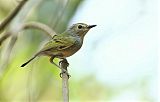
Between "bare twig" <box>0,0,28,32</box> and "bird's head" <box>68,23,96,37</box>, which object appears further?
"bird's head" <box>68,23,96,37</box>

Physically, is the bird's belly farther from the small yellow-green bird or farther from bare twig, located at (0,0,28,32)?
bare twig, located at (0,0,28,32)

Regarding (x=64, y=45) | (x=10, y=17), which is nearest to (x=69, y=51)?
(x=64, y=45)

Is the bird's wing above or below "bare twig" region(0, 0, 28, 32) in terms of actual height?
below

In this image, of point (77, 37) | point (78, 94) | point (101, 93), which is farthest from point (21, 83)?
point (77, 37)

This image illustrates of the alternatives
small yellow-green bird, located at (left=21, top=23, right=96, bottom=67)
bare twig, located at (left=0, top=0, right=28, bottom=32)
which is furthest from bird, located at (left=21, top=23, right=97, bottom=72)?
bare twig, located at (left=0, top=0, right=28, bottom=32)

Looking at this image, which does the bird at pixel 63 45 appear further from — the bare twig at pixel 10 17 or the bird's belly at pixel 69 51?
the bare twig at pixel 10 17

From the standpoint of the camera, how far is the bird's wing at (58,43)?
361 cm

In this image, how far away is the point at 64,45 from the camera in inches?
146

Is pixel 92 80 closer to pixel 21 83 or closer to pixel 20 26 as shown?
pixel 21 83

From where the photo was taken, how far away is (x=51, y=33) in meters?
3.46

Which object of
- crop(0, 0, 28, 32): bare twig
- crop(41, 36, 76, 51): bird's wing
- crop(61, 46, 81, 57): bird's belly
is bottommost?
Result: crop(61, 46, 81, 57): bird's belly

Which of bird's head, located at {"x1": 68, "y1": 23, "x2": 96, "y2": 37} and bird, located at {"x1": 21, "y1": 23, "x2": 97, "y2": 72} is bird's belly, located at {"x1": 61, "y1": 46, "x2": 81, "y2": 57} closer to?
bird, located at {"x1": 21, "y1": 23, "x2": 97, "y2": 72}

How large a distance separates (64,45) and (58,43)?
49mm

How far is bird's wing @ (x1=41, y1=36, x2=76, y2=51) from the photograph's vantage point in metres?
3.61
